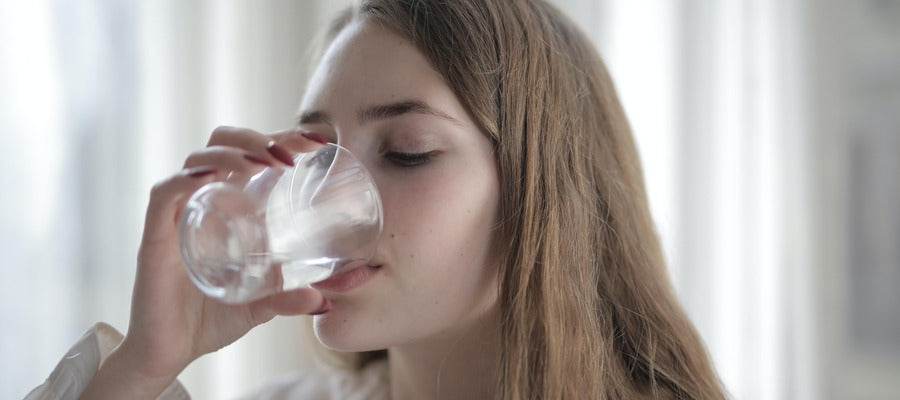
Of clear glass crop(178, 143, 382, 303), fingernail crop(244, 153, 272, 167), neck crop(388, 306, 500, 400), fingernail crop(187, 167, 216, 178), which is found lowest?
neck crop(388, 306, 500, 400)

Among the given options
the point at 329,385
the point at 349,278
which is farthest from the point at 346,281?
the point at 329,385

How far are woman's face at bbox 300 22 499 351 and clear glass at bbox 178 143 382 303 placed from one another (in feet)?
0.18

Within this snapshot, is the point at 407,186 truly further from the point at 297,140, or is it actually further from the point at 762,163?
the point at 762,163

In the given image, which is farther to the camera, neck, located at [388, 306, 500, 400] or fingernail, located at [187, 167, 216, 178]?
neck, located at [388, 306, 500, 400]

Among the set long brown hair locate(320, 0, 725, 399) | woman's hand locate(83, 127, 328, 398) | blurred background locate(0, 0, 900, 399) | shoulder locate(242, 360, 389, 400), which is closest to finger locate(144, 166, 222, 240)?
woman's hand locate(83, 127, 328, 398)

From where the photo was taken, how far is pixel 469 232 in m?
0.98

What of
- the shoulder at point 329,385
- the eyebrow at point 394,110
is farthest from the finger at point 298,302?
the shoulder at point 329,385

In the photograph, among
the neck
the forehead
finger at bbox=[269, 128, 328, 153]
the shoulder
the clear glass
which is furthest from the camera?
the shoulder

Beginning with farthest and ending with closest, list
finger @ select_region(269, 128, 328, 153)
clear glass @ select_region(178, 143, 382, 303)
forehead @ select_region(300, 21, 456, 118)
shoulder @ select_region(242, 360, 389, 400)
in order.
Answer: shoulder @ select_region(242, 360, 389, 400) → forehead @ select_region(300, 21, 456, 118) → finger @ select_region(269, 128, 328, 153) → clear glass @ select_region(178, 143, 382, 303)

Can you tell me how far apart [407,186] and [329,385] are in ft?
1.93

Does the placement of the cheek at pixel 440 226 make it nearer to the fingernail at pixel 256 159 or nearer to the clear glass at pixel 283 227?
the clear glass at pixel 283 227

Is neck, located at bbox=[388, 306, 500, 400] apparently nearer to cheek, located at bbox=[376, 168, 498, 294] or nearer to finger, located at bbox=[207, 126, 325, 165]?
cheek, located at bbox=[376, 168, 498, 294]

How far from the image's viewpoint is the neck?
3.58 ft

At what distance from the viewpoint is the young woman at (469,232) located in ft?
3.05
